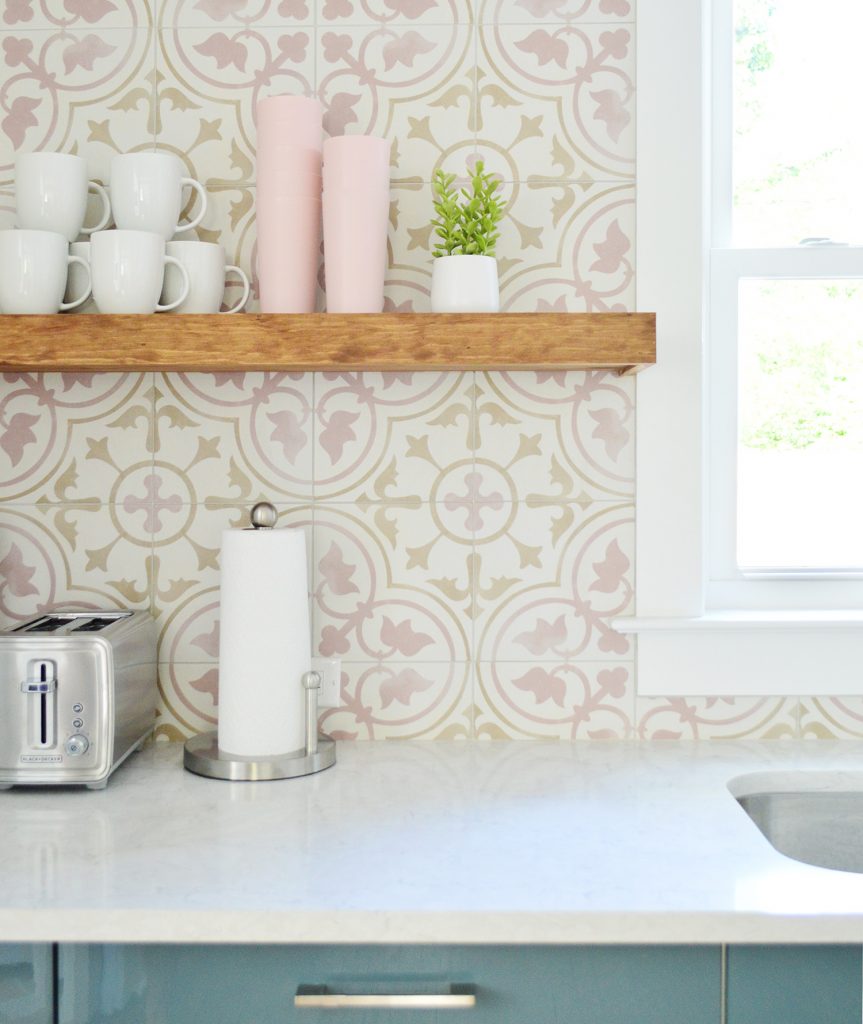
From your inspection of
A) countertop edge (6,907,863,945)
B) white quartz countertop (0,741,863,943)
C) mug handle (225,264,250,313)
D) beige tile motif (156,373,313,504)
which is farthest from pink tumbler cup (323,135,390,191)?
countertop edge (6,907,863,945)

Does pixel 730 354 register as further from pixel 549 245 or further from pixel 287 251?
pixel 287 251

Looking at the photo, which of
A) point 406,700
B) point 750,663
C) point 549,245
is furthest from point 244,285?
point 750,663

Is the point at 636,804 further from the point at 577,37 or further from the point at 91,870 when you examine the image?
the point at 577,37

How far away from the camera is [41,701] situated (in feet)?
4.39

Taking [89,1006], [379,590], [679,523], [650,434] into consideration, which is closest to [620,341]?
[650,434]

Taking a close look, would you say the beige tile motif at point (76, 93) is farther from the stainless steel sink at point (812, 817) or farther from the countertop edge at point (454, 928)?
the stainless steel sink at point (812, 817)

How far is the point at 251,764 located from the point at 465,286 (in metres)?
0.71

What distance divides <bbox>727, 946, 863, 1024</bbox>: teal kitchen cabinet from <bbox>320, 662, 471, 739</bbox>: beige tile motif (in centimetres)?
64

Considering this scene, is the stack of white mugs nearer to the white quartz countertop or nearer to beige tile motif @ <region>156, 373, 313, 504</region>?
beige tile motif @ <region>156, 373, 313, 504</region>

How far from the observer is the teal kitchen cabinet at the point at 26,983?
3.45ft

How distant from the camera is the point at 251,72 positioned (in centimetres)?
161

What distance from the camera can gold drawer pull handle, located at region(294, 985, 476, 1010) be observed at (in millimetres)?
1048

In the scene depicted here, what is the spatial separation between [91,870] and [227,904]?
7.1 inches

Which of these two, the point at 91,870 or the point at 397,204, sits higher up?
the point at 397,204
